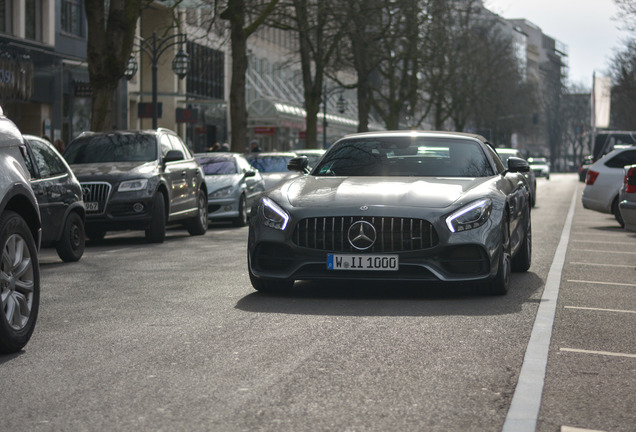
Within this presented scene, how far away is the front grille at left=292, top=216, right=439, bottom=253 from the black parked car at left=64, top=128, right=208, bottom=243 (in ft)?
26.9

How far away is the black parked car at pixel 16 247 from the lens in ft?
22.6

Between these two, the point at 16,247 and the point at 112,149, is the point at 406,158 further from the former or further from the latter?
the point at 112,149

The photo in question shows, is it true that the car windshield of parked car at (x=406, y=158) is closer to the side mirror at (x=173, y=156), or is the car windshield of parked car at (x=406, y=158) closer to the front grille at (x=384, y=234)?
the front grille at (x=384, y=234)

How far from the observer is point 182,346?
23.7 feet

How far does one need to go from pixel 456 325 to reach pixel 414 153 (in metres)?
3.16

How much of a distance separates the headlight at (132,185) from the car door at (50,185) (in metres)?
2.89

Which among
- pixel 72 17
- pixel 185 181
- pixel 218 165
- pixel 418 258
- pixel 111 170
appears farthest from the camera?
pixel 72 17

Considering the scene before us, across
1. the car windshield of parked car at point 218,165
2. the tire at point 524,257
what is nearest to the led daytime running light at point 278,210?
the tire at point 524,257

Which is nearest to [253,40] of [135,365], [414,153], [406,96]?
[406,96]

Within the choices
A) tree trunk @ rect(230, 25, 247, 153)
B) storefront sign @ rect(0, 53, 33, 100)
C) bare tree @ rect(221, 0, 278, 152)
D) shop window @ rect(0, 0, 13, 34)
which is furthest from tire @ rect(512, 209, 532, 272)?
shop window @ rect(0, 0, 13, 34)

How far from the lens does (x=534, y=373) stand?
20.9 ft

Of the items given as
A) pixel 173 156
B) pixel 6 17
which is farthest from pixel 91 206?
pixel 6 17

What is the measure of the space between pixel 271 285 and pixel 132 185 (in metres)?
7.90

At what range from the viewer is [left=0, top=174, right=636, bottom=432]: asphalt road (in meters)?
5.30
